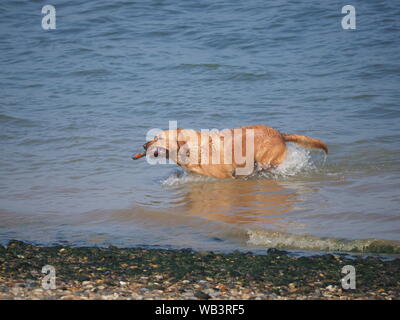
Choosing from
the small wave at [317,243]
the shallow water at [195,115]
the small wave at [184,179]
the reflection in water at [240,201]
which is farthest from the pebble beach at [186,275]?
the small wave at [184,179]

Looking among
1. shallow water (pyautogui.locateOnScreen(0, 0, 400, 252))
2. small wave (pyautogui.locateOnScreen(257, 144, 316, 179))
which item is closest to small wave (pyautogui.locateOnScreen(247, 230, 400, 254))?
shallow water (pyautogui.locateOnScreen(0, 0, 400, 252))

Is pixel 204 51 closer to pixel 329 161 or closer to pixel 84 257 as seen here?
pixel 329 161

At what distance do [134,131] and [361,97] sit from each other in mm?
4635

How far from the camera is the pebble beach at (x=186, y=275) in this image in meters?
4.96

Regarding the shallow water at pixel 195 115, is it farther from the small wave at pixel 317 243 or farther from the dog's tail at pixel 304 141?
the dog's tail at pixel 304 141

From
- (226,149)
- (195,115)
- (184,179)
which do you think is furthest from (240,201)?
(195,115)

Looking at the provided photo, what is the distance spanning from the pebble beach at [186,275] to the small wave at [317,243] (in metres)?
0.29

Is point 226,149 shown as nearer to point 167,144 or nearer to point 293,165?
point 167,144

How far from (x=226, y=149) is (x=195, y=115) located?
3.73 m

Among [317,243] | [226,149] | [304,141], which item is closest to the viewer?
[317,243]

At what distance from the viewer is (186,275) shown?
5.39 meters

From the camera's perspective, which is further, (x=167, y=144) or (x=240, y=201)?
(x=167, y=144)

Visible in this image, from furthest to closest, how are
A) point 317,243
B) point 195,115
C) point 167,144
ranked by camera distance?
point 195,115, point 167,144, point 317,243

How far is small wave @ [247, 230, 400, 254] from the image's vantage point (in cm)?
614
